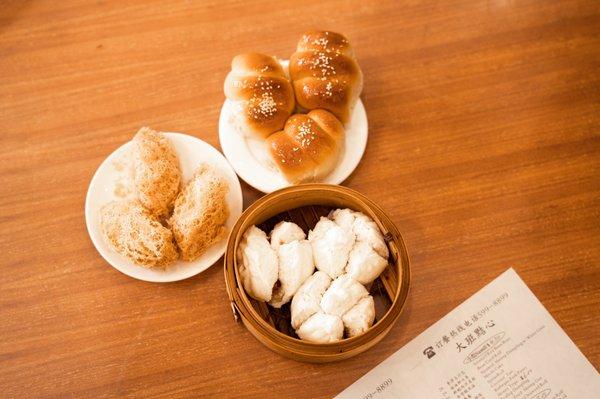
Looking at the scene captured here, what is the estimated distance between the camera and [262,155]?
1.25m

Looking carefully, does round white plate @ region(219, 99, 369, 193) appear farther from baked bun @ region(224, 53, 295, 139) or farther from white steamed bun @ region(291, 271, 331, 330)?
white steamed bun @ region(291, 271, 331, 330)

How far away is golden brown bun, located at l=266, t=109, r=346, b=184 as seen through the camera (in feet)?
3.83

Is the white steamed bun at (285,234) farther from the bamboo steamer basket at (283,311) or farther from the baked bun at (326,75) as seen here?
the baked bun at (326,75)

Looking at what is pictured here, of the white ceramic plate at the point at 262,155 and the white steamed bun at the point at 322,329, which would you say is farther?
the white ceramic plate at the point at 262,155

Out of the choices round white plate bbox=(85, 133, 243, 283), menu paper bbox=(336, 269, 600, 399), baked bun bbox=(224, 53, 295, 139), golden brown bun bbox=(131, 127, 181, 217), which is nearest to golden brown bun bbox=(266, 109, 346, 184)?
baked bun bbox=(224, 53, 295, 139)

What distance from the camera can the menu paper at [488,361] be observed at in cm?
110

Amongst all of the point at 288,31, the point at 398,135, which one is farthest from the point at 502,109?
the point at 288,31

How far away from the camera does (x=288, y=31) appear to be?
4.87ft

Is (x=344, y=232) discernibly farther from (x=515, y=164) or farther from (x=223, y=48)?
(x=223, y=48)

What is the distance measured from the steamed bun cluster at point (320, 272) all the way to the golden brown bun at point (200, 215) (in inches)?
3.6

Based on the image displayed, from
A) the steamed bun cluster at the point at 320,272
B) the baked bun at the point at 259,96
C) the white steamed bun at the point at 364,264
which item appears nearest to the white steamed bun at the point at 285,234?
the steamed bun cluster at the point at 320,272

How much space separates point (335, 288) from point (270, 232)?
0.68 ft

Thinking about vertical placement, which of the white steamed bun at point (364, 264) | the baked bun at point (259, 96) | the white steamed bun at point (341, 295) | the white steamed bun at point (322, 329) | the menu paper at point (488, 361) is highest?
the baked bun at point (259, 96)

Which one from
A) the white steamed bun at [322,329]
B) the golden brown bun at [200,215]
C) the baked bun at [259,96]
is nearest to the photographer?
the white steamed bun at [322,329]
